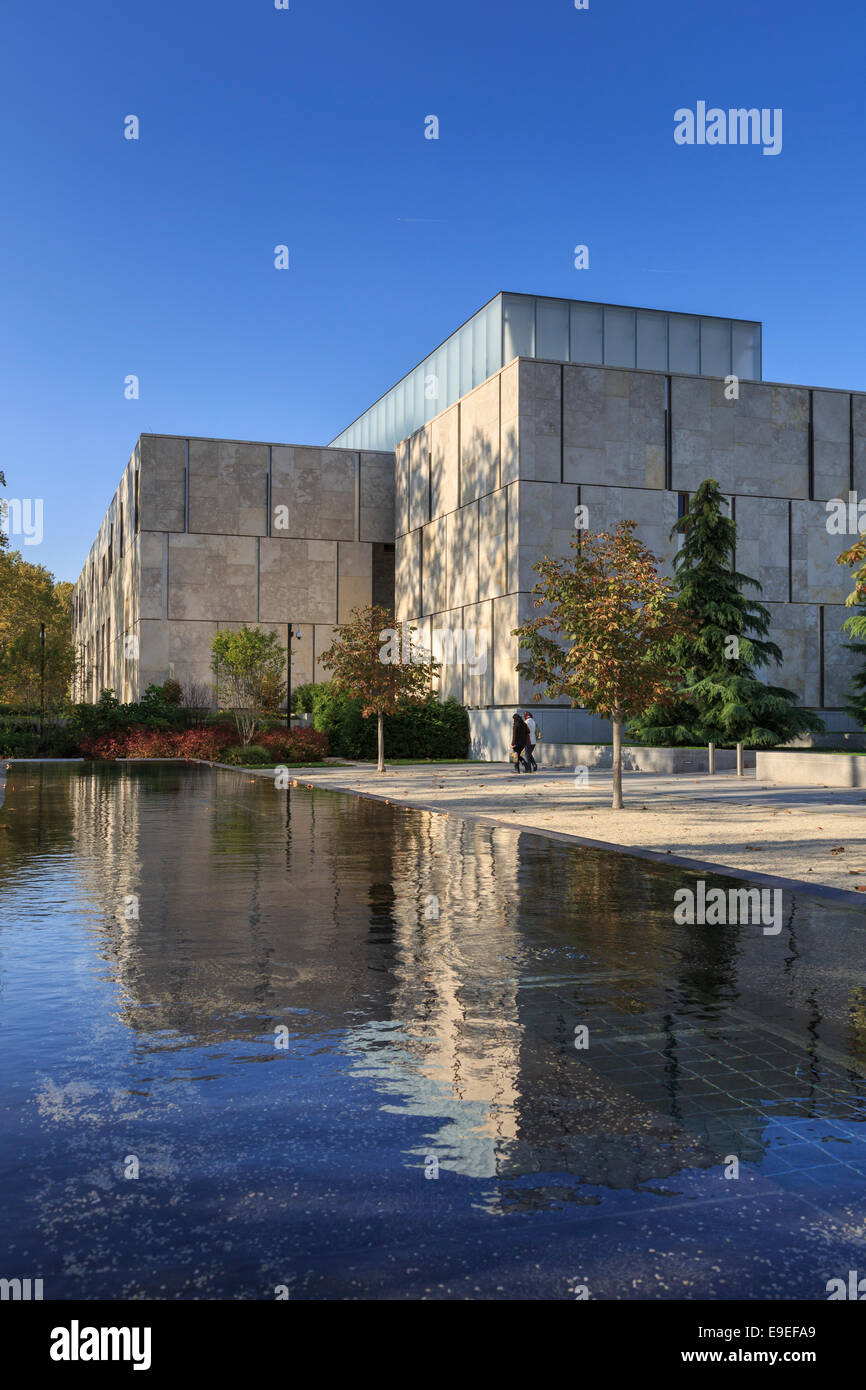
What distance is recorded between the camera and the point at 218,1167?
414 cm

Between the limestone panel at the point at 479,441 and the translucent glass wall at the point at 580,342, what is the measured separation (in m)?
9.15

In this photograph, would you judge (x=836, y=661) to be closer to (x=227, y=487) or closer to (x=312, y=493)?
(x=312, y=493)

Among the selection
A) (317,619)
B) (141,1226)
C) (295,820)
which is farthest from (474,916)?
(317,619)

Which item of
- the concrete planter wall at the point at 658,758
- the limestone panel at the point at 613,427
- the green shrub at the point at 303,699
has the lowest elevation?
the concrete planter wall at the point at 658,758

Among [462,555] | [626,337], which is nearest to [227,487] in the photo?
[462,555]

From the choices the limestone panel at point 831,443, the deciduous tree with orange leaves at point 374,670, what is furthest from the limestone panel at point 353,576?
the limestone panel at point 831,443

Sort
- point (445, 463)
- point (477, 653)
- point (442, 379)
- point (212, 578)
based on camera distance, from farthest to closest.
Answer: point (442, 379)
point (212, 578)
point (445, 463)
point (477, 653)

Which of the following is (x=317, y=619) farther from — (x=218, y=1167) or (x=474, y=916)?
(x=218, y=1167)

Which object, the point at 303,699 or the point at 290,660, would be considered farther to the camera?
the point at 290,660

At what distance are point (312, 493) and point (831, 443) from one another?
22312 mm

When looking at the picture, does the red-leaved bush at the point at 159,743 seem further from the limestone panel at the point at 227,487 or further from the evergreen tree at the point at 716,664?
the evergreen tree at the point at 716,664

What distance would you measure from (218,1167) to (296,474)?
48438 mm

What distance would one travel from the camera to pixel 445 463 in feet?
146

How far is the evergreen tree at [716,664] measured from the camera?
106 feet
